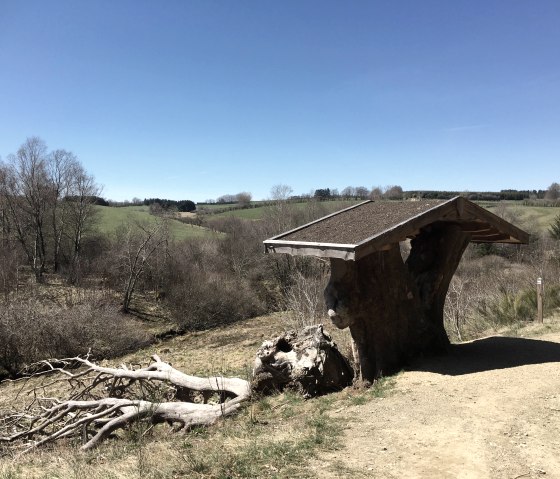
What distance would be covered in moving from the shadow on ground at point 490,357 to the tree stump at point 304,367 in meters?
1.36

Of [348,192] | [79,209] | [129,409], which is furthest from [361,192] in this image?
[129,409]

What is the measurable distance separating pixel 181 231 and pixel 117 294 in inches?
645

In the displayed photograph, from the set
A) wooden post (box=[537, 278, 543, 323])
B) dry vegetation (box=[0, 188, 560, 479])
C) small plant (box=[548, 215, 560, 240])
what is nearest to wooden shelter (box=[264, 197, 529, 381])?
dry vegetation (box=[0, 188, 560, 479])

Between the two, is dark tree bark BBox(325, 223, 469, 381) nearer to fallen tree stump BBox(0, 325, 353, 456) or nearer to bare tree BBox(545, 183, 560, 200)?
fallen tree stump BBox(0, 325, 353, 456)

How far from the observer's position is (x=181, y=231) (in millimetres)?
47969

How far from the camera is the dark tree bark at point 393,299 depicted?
27.3 ft

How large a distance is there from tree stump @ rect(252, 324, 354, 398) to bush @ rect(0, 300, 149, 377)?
15043 millimetres

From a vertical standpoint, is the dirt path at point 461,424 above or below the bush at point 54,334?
above

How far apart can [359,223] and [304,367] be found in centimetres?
282

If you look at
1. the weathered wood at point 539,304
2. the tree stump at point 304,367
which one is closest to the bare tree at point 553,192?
the weathered wood at point 539,304

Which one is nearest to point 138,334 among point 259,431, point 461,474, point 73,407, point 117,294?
point 117,294

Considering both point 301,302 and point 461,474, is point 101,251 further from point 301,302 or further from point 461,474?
point 461,474

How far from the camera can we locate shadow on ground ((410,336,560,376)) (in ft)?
26.7

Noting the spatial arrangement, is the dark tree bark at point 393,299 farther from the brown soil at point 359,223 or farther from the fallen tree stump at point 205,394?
the fallen tree stump at point 205,394
